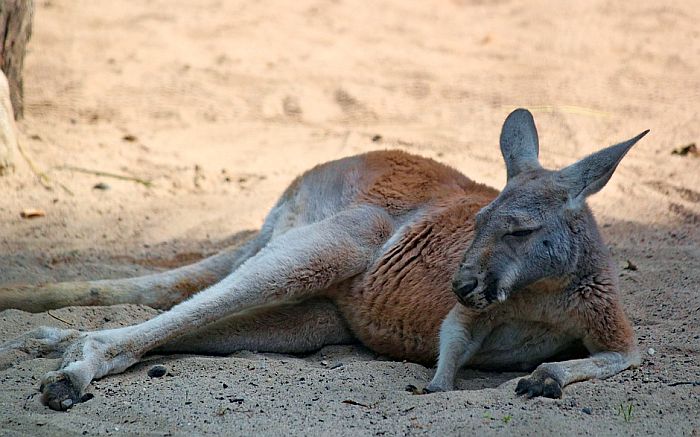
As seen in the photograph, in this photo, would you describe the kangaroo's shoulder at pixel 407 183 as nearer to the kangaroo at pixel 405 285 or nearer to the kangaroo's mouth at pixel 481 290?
the kangaroo at pixel 405 285

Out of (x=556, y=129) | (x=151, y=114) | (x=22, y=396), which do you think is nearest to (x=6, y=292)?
(x=22, y=396)

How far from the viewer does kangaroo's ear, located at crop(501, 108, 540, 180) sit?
445 cm

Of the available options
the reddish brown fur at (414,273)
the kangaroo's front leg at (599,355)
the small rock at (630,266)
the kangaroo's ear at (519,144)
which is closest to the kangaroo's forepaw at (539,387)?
the kangaroo's front leg at (599,355)

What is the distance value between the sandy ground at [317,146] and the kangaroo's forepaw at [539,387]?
0.06m

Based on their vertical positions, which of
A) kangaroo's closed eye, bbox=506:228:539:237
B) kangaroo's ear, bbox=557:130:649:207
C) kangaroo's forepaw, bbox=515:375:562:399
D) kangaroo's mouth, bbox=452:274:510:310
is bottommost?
kangaroo's forepaw, bbox=515:375:562:399

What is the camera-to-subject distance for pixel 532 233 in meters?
4.06

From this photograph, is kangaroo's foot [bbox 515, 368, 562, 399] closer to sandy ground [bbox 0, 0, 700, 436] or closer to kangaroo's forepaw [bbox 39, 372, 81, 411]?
sandy ground [bbox 0, 0, 700, 436]

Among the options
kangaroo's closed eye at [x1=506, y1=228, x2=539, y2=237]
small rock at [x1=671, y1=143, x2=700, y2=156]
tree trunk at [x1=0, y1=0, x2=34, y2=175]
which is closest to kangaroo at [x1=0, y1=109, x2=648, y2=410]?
kangaroo's closed eye at [x1=506, y1=228, x2=539, y2=237]

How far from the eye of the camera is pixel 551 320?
4.24 meters

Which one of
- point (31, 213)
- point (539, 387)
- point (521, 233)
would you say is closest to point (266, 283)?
point (521, 233)

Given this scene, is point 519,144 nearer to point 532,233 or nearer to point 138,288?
point 532,233

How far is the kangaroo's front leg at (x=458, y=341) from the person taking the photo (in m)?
4.29

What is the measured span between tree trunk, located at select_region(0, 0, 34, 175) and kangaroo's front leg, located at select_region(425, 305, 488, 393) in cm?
384

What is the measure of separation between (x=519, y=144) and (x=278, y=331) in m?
1.51
